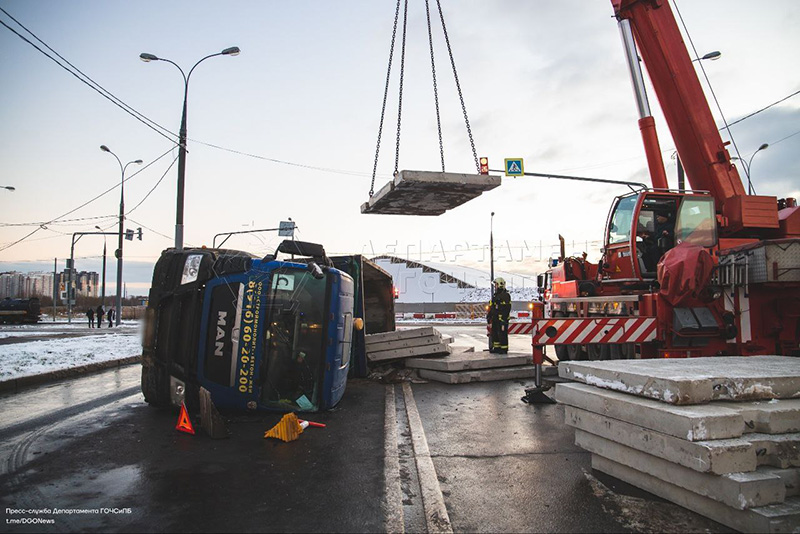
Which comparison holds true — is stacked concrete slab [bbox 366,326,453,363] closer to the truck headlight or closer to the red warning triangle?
the truck headlight

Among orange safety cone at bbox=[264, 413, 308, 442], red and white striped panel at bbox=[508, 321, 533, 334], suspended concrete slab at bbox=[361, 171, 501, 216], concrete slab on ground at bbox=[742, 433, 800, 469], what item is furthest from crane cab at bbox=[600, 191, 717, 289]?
orange safety cone at bbox=[264, 413, 308, 442]

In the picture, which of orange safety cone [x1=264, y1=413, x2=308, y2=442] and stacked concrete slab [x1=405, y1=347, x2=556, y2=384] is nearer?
orange safety cone [x1=264, y1=413, x2=308, y2=442]

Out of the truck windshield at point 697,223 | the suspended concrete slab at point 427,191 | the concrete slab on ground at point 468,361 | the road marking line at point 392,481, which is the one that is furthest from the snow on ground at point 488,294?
the road marking line at point 392,481

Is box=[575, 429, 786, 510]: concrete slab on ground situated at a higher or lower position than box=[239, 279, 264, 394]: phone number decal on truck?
lower

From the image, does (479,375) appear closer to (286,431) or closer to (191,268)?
(286,431)

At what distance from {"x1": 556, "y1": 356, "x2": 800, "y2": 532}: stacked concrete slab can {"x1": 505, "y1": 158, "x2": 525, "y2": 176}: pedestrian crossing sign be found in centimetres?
1417

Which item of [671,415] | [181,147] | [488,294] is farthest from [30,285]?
[671,415]

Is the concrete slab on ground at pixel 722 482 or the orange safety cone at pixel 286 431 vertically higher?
the concrete slab on ground at pixel 722 482

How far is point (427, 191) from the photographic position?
7.95 m

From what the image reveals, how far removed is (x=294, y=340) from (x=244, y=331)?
58 centimetres

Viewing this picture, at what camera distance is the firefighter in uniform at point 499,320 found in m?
10.1

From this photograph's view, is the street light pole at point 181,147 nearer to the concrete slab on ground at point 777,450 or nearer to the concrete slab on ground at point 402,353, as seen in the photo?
the concrete slab on ground at point 402,353

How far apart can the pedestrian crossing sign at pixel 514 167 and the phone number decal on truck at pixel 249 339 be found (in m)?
13.5

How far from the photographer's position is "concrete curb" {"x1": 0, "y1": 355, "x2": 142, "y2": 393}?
852cm
